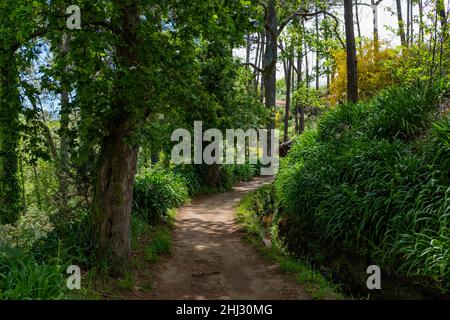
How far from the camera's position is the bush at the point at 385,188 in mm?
5301

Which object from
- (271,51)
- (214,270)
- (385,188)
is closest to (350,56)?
(271,51)

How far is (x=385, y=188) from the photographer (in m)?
A: 6.23

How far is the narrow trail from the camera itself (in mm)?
5594

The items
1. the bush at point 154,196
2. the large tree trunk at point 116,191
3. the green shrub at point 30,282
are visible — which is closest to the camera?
the green shrub at point 30,282

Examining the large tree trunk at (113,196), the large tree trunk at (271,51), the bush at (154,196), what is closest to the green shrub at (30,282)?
the large tree trunk at (113,196)

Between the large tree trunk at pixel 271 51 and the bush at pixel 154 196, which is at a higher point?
the large tree trunk at pixel 271 51

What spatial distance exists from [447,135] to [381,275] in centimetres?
236

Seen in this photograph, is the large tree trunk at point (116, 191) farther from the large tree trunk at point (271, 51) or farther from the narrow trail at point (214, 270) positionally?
the large tree trunk at point (271, 51)

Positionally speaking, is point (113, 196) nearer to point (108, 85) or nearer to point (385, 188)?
point (108, 85)

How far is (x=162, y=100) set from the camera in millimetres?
5070

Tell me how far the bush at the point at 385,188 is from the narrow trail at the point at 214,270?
49.8 inches

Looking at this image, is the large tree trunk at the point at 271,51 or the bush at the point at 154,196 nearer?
the bush at the point at 154,196

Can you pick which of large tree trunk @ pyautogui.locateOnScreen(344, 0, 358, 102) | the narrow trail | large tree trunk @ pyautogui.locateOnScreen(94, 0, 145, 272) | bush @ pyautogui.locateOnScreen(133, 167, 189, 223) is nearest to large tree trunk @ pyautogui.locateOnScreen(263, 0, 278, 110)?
large tree trunk @ pyautogui.locateOnScreen(344, 0, 358, 102)

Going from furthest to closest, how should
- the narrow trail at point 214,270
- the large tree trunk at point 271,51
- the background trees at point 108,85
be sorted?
1. the large tree trunk at point 271,51
2. the narrow trail at point 214,270
3. the background trees at point 108,85
